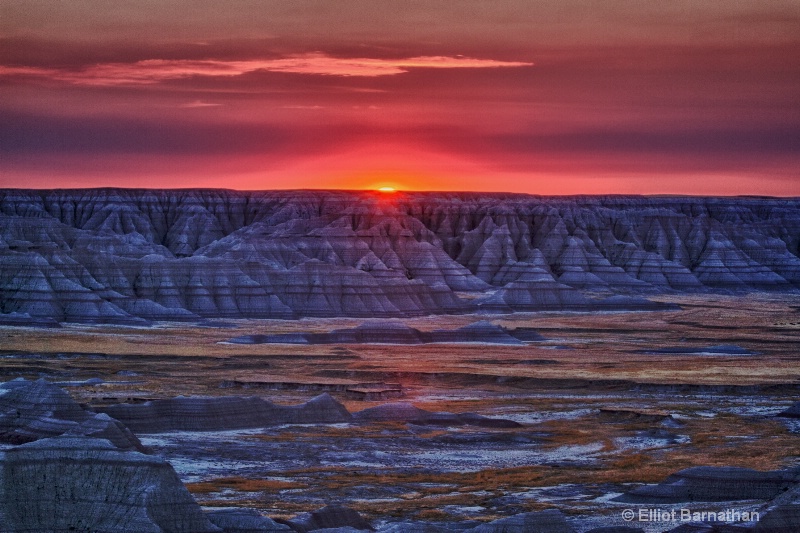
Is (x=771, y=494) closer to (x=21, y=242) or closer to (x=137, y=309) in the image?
(x=137, y=309)

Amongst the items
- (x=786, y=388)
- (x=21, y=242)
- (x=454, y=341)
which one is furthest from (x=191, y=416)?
(x=21, y=242)

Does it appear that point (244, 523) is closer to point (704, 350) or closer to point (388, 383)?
point (388, 383)

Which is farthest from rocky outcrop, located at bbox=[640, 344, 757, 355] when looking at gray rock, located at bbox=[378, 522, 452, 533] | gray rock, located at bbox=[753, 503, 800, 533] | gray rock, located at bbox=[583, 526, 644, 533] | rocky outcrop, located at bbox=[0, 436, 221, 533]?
rocky outcrop, located at bbox=[0, 436, 221, 533]

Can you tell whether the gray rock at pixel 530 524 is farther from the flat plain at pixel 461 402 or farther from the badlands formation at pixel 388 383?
the flat plain at pixel 461 402

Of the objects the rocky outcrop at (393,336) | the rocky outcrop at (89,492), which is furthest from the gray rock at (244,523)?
the rocky outcrop at (393,336)

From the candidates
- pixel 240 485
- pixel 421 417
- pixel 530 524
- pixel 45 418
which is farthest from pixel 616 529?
pixel 421 417
